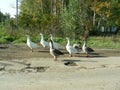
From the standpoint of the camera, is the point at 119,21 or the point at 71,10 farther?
the point at 119,21

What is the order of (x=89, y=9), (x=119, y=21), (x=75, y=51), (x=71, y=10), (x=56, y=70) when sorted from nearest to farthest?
(x=56, y=70), (x=75, y=51), (x=71, y=10), (x=89, y=9), (x=119, y=21)

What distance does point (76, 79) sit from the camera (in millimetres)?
11492

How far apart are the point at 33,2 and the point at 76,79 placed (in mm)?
36142

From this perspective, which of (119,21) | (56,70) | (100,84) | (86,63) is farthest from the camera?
(119,21)

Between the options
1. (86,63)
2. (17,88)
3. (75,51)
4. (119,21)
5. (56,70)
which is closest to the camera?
(17,88)

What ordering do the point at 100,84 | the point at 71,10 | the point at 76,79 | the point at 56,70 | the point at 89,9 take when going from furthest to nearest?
the point at 89,9 < the point at 71,10 < the point at 56,70 < the point at 76,79 < the point at 100,84

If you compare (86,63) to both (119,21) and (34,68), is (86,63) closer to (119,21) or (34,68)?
(34,68)

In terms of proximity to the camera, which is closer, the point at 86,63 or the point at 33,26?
the point at 86,63

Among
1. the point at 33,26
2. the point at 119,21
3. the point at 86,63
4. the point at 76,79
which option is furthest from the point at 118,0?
the point at 76,79

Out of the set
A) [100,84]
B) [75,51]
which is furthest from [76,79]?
[75,51]

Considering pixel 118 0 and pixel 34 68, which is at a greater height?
pixel 118 0

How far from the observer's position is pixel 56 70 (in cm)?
1349

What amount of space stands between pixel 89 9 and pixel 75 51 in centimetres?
2326

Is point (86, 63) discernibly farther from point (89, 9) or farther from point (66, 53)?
point (89, 9)
